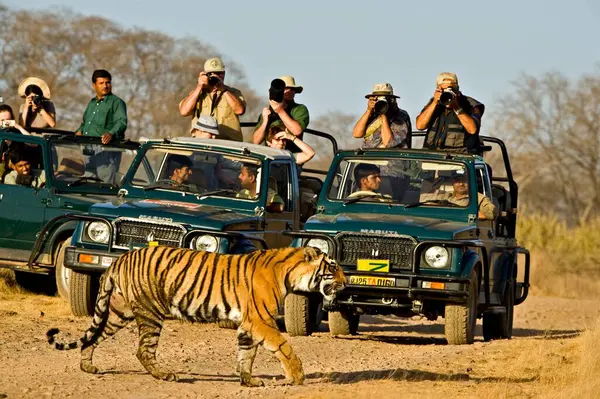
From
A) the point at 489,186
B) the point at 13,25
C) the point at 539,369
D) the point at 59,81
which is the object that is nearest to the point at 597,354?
the point at 539,369

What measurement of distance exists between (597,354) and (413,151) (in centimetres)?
282

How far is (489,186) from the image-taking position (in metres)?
13.9

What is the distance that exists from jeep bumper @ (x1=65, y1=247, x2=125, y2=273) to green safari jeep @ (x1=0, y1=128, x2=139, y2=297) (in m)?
1.30

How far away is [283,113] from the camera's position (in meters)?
15.4

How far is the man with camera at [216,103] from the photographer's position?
50.6 ft

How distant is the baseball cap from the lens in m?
15.0

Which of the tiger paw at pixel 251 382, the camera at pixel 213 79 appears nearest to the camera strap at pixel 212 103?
the camera at pixel 213 79

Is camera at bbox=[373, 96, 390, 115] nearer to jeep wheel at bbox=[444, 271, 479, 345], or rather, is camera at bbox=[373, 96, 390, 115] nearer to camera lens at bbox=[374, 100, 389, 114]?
camera lens at bbox=[374, 100, 389, 114]

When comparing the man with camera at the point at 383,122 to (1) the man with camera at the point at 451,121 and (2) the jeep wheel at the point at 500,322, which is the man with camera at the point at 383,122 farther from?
(2) the jeep wheel at the point at 500,322

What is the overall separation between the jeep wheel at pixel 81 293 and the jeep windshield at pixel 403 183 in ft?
7.78

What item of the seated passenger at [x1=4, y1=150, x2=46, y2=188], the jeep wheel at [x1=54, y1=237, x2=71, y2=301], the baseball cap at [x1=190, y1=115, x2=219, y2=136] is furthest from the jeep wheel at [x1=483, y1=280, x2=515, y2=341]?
A: the seated passenger at [x1=4, y1=150, x2=46, y2=188]

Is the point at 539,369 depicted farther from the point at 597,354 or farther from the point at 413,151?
the point at 413,151

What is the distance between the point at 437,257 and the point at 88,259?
306cm

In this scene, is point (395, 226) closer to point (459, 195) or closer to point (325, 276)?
point (459, 195)
